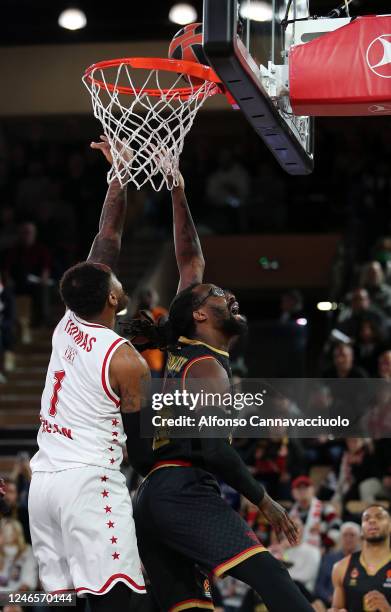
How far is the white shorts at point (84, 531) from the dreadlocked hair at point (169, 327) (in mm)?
781

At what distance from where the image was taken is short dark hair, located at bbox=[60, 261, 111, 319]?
486 cm

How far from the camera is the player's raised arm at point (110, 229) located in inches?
211

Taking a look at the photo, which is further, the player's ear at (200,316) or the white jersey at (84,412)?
the player's ear at (200,316)

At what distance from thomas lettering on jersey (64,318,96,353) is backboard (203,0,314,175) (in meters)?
1.23

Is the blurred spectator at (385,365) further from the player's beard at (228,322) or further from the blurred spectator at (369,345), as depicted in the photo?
the player's beard at (228,322)

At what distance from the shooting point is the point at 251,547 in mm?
4684

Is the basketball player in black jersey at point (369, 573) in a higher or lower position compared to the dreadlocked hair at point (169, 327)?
lower

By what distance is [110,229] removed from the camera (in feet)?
17.9

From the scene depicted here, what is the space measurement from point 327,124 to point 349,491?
9.72 m

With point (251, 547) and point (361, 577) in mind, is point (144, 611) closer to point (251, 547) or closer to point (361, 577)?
point (251, 547)

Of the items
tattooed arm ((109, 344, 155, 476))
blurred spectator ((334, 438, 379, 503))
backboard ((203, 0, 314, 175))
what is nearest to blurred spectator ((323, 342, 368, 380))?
blurred spectator ((334, 438, 379, 503))

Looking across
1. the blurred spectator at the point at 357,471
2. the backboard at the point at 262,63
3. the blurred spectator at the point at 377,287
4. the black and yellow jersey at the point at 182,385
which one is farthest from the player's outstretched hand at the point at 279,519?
the blurred spectator at the point at 377,287

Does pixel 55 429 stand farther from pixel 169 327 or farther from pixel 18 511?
pixel 18 511

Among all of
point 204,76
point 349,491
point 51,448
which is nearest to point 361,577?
point 349,491
